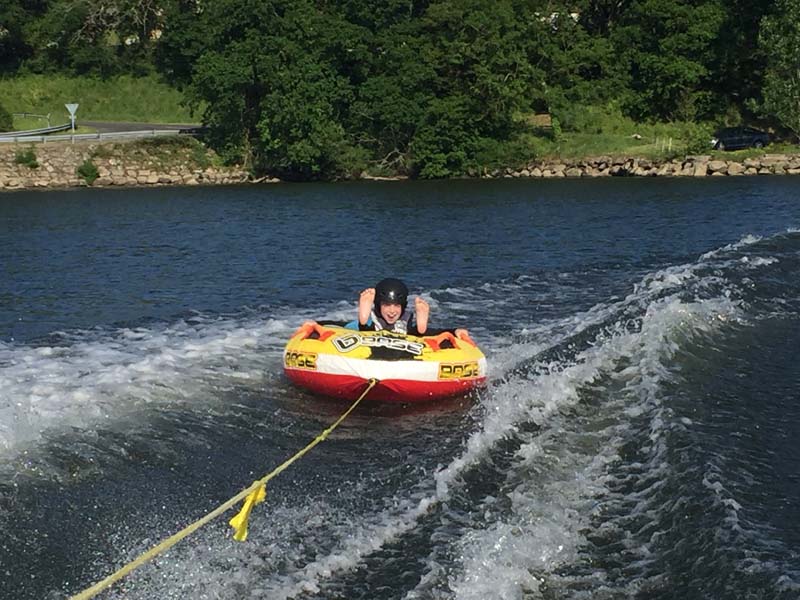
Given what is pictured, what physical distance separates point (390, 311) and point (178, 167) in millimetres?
34538

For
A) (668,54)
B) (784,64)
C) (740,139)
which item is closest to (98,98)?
(668,54)

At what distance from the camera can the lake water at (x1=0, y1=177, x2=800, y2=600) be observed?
22.5ft

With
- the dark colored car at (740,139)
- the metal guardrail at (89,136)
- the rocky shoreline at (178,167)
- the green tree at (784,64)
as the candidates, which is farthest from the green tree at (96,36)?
the green tree at (784,64)

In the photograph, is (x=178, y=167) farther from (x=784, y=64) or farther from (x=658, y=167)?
(x=784, y=64)

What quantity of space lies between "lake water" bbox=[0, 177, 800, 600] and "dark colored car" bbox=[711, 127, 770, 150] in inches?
1089

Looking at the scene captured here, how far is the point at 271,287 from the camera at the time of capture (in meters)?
18.0

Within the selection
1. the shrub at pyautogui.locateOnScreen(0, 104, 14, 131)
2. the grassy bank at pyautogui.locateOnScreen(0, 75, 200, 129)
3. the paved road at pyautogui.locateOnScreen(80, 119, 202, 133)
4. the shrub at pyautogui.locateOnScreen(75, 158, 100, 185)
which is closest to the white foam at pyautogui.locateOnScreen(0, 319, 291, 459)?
the shrub at pyautogui.locateOnScreen(75, 158, 100, 185)

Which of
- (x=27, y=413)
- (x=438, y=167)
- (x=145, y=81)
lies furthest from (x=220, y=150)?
(x=27, y=413)

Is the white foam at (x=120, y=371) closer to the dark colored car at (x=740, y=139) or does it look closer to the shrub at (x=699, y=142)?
the shrub at (x=699, y=142)

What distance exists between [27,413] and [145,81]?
165 ft

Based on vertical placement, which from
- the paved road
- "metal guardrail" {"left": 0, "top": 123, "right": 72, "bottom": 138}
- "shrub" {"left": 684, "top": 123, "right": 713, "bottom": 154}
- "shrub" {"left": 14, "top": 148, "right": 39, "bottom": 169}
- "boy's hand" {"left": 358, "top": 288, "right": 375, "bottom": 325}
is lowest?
"shrub" {"left": 14, "top": 148, "right": 39, "bottom": 169}

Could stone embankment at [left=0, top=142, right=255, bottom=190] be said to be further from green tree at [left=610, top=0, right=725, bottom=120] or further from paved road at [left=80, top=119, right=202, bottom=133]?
green tree at [left=610, top=0, right=725, bottom=120]

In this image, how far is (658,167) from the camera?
44.8 meters

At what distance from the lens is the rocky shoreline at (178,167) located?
138 feet
